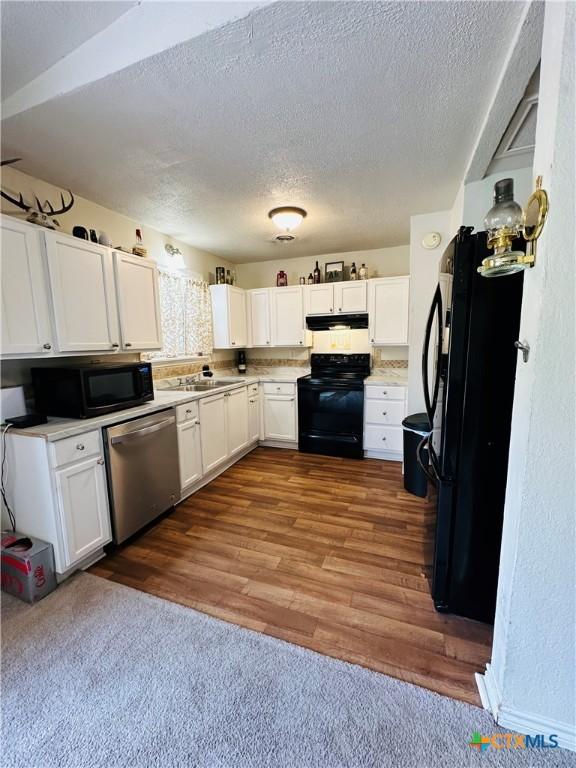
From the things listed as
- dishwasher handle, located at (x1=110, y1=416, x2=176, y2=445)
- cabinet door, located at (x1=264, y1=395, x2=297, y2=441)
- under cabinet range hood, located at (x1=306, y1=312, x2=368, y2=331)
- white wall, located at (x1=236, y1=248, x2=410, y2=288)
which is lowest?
cabinet door, located at (x1=264, y1=395, x2=297, y2=441)

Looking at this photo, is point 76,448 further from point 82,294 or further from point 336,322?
point 336,322

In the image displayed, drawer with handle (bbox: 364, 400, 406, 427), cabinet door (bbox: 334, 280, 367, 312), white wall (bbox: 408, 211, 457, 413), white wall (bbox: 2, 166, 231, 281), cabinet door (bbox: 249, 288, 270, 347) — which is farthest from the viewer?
cabinet door (bbox: 249, 288, 270, 347)

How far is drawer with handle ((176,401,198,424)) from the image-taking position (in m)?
2.63

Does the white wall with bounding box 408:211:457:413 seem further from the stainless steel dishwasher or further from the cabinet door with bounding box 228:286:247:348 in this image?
the stainless steel dishwasher

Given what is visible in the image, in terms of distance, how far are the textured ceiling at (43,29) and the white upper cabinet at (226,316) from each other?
246 centimetres

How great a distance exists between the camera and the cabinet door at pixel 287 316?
13.1 feet

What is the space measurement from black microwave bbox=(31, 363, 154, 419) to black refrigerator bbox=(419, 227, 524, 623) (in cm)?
207

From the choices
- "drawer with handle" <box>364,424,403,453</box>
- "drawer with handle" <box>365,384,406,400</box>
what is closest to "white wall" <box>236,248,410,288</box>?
"drawer with handle" <box>365,384,406,400</box>

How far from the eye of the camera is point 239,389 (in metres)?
3.57

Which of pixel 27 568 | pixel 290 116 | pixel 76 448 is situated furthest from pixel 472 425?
pixel 27 568

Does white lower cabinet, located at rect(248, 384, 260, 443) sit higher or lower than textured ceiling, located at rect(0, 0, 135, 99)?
lower

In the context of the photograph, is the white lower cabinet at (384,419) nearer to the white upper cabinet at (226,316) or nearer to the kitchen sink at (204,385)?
the kitchen sink at (204,385)

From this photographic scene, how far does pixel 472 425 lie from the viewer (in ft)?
4.77

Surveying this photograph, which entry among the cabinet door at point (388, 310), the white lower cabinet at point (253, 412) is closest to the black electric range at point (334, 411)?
the cabinet door at point (388, 310)
